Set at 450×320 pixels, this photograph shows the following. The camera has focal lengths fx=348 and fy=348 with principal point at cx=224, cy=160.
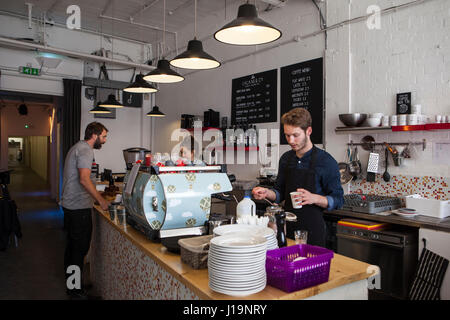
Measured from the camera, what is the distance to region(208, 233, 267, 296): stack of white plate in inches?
49.9

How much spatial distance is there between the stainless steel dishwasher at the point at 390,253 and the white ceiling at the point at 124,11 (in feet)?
12.0

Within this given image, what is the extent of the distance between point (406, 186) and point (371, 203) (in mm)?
558

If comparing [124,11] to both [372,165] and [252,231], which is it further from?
[252,231]

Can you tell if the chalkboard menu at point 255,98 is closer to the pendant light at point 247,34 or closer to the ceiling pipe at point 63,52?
the pendant light at point 247,34

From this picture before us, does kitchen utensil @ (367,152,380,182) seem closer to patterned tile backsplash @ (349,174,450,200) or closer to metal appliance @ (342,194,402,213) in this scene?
patterned tile backsplash @ (349,174,450,200)

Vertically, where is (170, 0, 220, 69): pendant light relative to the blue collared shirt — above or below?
above

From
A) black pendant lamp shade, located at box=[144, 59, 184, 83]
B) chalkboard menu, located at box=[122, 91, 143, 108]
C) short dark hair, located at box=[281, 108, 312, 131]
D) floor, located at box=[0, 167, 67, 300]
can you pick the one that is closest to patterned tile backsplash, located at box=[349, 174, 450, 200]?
short dark hair, located at box=[281, 108, 312, 131]

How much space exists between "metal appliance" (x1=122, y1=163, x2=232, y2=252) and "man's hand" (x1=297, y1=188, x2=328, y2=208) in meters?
0.50

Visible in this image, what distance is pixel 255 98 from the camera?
5.40m

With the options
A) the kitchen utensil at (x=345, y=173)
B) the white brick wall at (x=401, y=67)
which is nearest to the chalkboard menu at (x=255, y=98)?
the white brick wall at (x=401, y=67)

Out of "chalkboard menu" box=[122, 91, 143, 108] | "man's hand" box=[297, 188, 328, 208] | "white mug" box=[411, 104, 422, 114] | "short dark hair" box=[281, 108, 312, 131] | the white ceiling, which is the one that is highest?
the white ceiling

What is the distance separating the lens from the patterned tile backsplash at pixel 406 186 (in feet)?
→ 11.0

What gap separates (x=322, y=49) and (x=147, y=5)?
133 inches
